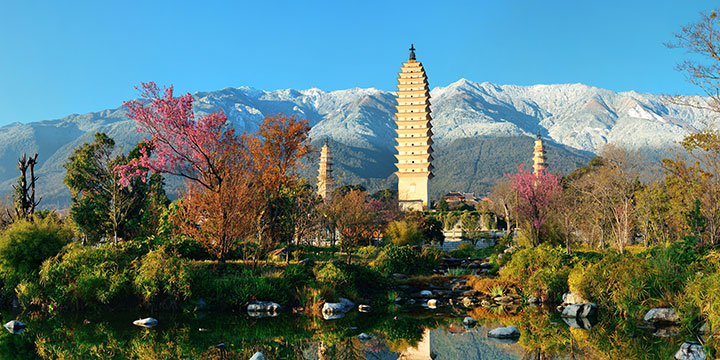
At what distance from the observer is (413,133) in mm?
70375

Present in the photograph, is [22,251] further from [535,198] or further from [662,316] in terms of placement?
[535,198]

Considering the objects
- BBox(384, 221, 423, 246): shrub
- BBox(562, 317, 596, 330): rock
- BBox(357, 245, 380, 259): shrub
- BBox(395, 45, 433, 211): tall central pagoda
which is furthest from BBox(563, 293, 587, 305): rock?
BBox(395, 45, 433, 211): tall central pagoda

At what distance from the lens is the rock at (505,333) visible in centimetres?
1121

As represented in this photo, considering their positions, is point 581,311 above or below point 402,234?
below

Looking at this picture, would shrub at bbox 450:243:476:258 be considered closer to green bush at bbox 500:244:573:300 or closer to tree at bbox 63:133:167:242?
green bush at bbox 500:244:573:300

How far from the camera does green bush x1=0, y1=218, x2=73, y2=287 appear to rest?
1568cm

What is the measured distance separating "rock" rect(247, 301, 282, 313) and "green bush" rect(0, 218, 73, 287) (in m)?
6.52

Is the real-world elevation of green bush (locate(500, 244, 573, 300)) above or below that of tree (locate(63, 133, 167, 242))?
below

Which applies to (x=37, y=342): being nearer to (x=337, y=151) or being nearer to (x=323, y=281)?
(x=323, y=281)

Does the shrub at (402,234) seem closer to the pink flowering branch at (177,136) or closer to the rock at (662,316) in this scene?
the pink flowering branch at (177,136)

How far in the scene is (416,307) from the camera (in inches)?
629

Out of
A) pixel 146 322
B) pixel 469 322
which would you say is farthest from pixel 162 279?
pixel 469 322

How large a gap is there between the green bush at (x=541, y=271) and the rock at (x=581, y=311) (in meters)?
2.26

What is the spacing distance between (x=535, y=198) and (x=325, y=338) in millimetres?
15554
